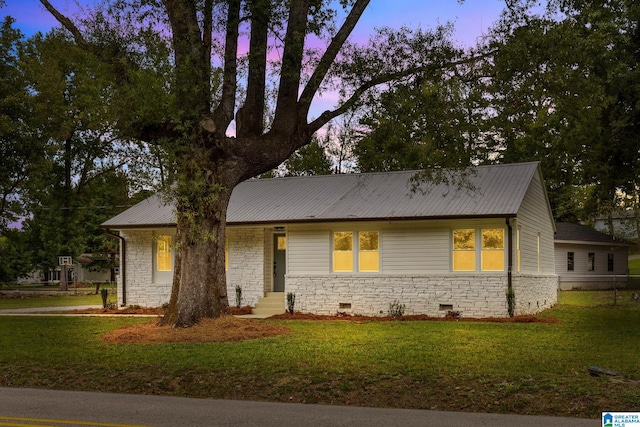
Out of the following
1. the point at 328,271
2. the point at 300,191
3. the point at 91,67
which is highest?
the point at 91,67

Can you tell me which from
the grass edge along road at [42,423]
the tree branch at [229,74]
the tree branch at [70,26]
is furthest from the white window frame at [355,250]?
the grass edge along road at [42,423]

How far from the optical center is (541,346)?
44.3 ft

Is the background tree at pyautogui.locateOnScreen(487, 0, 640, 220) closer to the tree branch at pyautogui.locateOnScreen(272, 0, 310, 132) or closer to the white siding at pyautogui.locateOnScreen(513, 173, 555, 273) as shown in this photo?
the white siding at pyautogui.locateOnScreen(513, 173, 555, 273)

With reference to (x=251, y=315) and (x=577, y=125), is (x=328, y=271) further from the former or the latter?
(x=577, y=125)

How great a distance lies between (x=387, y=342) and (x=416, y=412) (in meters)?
5.86

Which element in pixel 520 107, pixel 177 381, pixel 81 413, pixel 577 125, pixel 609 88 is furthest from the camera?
pixel 609 88

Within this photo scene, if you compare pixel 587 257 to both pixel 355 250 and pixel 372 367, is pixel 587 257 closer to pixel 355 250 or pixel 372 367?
pixel 355 250

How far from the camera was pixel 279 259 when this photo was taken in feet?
79.9

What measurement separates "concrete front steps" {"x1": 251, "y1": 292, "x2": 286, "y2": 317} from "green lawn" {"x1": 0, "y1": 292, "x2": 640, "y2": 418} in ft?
20.3

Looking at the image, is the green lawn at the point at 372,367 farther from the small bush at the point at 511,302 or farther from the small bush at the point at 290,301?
the small bush at the point at 290,301

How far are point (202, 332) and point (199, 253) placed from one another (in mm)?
1791

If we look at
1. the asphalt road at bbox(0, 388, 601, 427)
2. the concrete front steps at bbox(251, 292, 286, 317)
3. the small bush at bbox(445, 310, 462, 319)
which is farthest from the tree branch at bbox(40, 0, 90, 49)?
the small bush at bbox(445, 310, 462, 319)

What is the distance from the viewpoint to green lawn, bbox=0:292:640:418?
9.06m

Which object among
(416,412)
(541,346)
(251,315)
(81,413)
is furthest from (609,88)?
(81,413)
